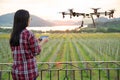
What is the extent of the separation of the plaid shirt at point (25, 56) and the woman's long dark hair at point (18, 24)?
2 cm

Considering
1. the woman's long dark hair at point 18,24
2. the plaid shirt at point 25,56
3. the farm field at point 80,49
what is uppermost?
the woman's long dark hair at point 18,24

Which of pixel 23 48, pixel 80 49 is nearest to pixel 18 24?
pixel 23 48

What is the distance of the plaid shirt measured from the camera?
5.65 ft

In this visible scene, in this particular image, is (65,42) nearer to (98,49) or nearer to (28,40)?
(98,49)

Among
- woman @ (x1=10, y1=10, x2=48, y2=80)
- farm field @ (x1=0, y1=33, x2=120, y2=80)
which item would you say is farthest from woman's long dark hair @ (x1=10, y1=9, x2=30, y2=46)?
farm field @ (x1=0, y1=33, x2=120, y2=80)

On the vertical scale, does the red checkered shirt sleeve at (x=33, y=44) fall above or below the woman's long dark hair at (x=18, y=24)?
below

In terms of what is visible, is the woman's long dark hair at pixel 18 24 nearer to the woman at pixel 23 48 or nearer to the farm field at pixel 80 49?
the woman at pixel 23 48

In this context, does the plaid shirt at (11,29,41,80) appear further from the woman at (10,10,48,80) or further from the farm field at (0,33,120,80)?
the farm field at (0,33,120,80)

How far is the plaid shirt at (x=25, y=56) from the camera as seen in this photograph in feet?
5.65

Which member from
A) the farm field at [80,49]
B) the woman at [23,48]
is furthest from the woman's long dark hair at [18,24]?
the farm field at [80,49]

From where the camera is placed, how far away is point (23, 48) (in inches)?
68.1

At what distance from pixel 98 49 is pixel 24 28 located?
59.1 ft

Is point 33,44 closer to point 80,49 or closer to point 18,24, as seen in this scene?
point 18,24

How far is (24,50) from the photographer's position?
1.73m
